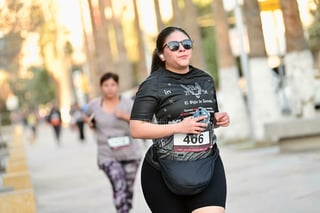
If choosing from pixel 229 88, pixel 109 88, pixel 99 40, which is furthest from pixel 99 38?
pixel 109 88

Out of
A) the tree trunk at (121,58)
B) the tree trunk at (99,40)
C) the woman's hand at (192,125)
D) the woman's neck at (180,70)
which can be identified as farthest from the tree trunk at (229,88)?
the woman's hand at (192,125)

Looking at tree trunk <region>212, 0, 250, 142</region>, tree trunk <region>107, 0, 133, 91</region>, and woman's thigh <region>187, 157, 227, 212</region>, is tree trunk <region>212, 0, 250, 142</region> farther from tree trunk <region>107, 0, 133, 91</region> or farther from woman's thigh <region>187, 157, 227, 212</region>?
woman's thigh <region>187, 157, 227, 212</region>

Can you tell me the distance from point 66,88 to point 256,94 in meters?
53.5

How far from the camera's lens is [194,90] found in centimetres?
514

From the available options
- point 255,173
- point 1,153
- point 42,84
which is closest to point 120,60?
point 1,153

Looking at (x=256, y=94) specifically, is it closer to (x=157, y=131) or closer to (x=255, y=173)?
(x=255, y=173)

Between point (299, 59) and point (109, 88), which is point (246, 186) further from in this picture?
point (299, 59)

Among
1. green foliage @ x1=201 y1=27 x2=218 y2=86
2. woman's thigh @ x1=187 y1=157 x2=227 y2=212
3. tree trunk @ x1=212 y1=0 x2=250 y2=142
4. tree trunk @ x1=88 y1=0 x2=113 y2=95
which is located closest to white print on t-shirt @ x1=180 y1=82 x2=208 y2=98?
woman's thigh @ x1=187 y1=157 x2=227 y2=212

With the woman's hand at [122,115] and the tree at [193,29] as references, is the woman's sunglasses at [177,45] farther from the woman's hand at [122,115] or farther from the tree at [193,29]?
the tree at [193,29]

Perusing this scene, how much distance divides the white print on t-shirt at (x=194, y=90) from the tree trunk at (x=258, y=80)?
13290 mm

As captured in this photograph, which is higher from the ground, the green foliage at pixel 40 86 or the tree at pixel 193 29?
the tree at pixel 193 29

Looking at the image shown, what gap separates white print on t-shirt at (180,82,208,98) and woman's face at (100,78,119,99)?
3.96m

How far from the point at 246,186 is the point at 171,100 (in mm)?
7155

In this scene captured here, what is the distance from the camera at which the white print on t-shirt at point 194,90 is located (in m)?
5.12
